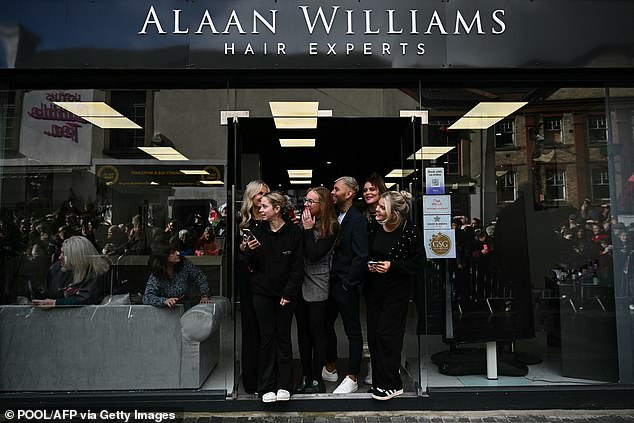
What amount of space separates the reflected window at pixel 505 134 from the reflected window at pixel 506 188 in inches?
12.9

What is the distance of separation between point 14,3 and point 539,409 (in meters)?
Answer: 5.94

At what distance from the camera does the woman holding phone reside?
475 cm

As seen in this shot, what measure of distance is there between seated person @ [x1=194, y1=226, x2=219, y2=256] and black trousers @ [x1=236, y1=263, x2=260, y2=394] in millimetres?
593

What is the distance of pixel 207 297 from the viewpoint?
5.21m

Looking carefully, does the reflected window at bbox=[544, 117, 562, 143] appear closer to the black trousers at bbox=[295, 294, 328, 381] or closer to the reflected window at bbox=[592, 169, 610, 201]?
the reflected window at bbox=[592, 169, 610, 201]

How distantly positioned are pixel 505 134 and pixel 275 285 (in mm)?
2997

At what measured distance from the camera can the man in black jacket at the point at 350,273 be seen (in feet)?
15.2

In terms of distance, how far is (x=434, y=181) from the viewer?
5172mm

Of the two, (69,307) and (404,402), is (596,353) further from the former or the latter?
(69,307)

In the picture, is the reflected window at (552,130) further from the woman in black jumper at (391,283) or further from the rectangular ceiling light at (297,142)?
the rectangular ceiling light at (297,142)

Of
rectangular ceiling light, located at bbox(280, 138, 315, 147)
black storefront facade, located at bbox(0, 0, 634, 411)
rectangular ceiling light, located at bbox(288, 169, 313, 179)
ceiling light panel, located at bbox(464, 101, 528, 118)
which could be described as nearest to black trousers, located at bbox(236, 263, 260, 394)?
black storefront facade, located at bbox(0, 0, 634, 411)

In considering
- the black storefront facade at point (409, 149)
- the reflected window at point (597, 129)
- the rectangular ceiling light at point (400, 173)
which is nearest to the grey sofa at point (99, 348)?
the black storefront facade at point (409, 149)

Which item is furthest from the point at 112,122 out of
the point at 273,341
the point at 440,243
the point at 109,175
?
the point at 440,243

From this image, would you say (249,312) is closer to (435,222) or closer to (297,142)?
(435,222)
